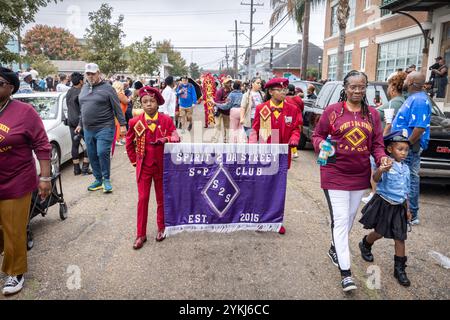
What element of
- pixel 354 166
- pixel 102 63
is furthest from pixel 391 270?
pixel 102 63

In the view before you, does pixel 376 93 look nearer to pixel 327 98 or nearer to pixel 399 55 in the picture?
pixel 327 98

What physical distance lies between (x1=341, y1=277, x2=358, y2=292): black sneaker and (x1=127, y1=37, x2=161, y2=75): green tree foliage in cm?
4446

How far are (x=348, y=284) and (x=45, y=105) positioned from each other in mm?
7363

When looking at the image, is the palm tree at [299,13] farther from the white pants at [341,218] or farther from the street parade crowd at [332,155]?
the white pants at [341,218]

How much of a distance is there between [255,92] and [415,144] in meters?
4.54

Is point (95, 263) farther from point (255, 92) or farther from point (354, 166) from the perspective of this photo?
point (255, 92)

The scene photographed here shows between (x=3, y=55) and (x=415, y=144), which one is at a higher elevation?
(x=3, y=55)

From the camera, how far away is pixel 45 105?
8.29m

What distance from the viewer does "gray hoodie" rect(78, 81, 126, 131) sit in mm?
6230

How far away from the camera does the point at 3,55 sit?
8.35 meters

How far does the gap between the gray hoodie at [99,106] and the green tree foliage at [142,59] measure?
133 feet

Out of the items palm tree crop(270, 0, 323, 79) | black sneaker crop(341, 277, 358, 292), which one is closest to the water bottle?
black sneaker crop(341, 277, 358, 292)

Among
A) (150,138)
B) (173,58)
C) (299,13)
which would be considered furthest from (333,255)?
(173,58)

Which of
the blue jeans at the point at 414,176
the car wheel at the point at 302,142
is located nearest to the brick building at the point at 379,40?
the car wheel at the point at 302,142
